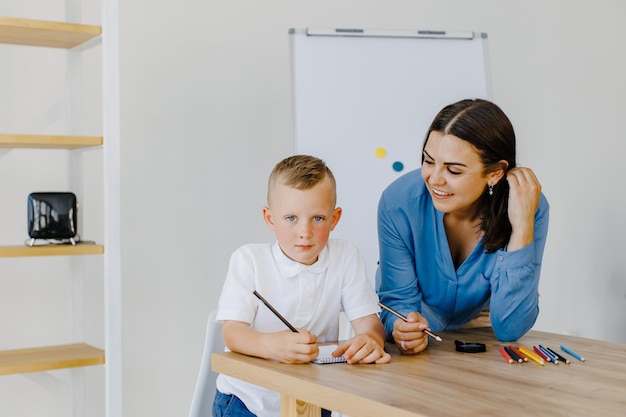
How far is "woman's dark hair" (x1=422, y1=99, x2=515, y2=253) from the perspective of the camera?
178 cm

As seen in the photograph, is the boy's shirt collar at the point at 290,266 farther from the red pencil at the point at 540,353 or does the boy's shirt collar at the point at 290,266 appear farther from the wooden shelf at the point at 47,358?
the wooden shelf at the point at 47,358

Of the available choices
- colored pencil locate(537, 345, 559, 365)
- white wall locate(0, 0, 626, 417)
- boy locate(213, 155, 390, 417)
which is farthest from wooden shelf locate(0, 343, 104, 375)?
colored pencil locate(537, 345, 559, 365)

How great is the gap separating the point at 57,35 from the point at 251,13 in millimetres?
940

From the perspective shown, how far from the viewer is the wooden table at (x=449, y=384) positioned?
3.56 feet

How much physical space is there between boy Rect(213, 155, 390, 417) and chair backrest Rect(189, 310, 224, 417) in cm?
21

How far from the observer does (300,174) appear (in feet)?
5.32

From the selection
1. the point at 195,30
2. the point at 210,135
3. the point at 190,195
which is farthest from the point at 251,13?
the point at 190,195

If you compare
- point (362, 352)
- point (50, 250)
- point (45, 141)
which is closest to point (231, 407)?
point (362, 352)

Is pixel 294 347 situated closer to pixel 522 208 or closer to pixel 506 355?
pixel 506 355

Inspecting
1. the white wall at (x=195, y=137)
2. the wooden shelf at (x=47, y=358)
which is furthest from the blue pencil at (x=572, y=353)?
the white wall at (x=195, y=137)

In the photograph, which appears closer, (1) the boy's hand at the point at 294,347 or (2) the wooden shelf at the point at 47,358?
(1) the boy's hand at the point at 294,347

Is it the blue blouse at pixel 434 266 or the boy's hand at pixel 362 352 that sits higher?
the blue blouse at pixel 434 266

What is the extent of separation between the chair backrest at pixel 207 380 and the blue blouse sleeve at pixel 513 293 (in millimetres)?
644

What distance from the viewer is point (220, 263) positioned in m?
3.26
